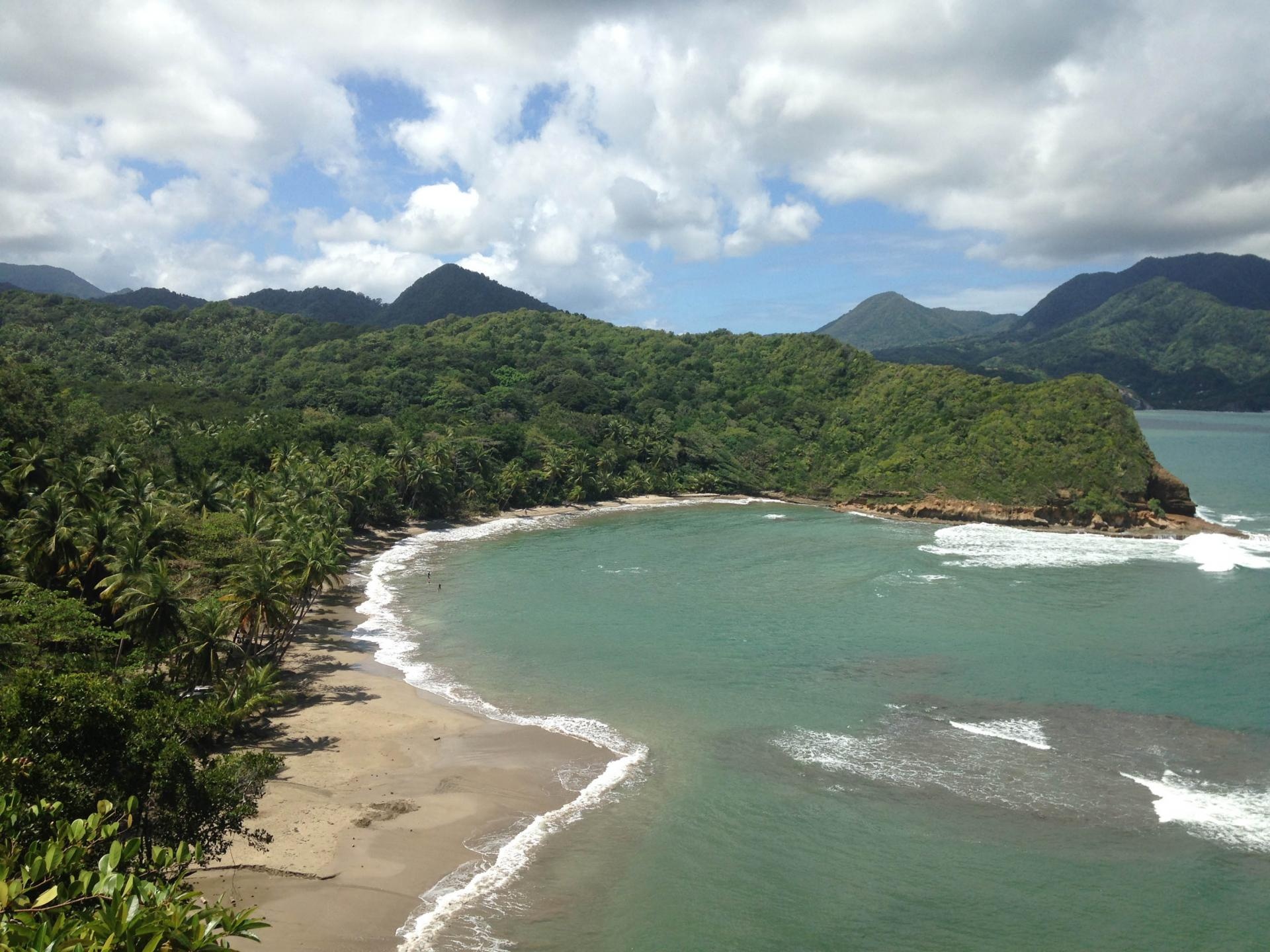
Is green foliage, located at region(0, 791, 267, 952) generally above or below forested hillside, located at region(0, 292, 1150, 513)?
below

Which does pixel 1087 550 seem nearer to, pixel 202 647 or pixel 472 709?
pixel 472 709

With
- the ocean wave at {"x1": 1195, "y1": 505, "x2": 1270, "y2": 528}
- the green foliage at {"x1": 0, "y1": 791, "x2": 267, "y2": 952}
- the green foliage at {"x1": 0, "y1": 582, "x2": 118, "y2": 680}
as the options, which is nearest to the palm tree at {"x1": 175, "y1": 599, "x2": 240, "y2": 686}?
the green foliage at {"x1": 0, "y1": 582, "x2": 118, "y2": 680}

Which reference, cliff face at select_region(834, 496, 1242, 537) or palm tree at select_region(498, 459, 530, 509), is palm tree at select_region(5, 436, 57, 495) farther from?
cliff face at select_region(834, 496, 1242, 537)

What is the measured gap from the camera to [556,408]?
85875 mm

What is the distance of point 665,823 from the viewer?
752 inches

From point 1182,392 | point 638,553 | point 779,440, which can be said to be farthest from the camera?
point 1182,392

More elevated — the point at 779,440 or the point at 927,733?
the point at 779,440

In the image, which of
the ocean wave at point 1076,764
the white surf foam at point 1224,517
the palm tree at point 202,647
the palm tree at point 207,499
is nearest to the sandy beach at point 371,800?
the palm tree at point 202,647

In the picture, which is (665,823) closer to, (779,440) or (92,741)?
(92,741)

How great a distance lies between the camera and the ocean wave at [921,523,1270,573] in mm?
46969

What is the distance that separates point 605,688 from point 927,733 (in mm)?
10117

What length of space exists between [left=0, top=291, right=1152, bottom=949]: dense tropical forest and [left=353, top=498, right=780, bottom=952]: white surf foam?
3.17 metres

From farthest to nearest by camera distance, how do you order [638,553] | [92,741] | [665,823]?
[638,553] < [665,823] < [92,741]

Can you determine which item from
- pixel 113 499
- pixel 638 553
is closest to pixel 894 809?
pixel 113 499
